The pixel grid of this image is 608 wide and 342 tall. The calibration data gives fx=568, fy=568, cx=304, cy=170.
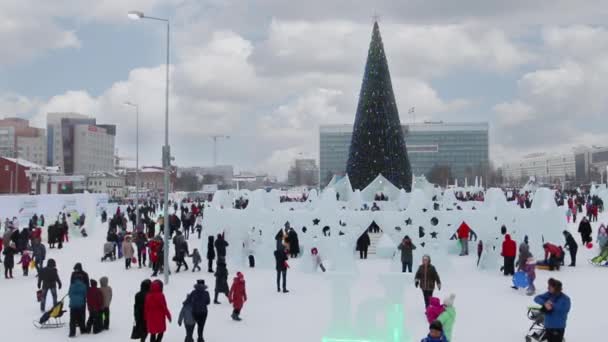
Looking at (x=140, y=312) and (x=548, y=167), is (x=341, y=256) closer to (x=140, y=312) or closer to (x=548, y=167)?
(x=140, y=312)

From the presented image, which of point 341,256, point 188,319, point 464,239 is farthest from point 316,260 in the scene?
point 188,319

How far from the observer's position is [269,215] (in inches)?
754

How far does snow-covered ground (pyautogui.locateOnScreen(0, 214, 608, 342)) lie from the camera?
404 inches

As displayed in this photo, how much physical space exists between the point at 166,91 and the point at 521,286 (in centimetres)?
1114

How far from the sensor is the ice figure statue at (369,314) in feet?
29.6

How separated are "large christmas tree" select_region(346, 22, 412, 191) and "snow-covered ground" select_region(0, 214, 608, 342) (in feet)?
35.6

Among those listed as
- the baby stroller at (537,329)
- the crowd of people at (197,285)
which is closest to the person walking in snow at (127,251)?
the crowd of people at (197,285)

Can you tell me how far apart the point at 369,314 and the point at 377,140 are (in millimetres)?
21083

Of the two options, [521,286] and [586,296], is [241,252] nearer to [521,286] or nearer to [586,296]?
[521,286]

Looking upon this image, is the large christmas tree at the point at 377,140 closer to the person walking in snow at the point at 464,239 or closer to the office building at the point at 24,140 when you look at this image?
the person walking in snow at the point at 464,239

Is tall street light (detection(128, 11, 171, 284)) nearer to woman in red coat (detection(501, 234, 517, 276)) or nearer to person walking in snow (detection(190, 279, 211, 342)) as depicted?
person walking in snow (detection(190, 279, 211, 342))

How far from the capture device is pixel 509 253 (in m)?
16.1

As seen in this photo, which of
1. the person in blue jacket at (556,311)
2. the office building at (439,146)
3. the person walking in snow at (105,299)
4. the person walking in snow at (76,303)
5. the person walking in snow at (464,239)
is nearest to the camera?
the person in blue jacket at (556,311)

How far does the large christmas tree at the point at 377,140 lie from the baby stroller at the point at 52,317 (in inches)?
805
